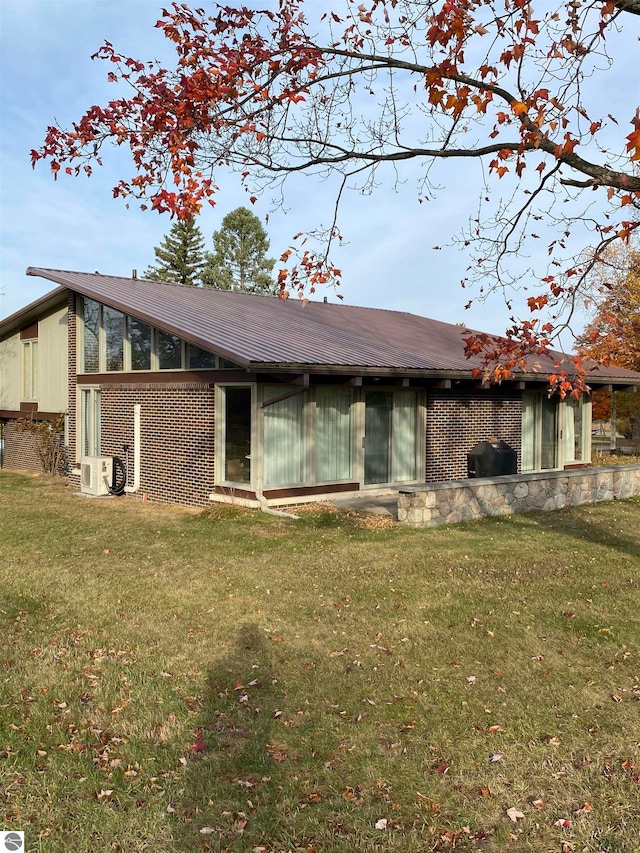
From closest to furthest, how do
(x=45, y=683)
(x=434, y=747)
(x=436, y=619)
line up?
(x=434, y=747) → (x=45, y=683) → (x=436, y=619)

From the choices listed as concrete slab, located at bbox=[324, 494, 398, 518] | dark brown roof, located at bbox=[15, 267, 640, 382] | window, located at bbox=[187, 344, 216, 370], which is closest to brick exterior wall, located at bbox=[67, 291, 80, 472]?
dark brown roof, located at bbox=[15, 267, 640, 382]

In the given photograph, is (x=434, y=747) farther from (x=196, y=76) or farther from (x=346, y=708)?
(x=196, y=76)

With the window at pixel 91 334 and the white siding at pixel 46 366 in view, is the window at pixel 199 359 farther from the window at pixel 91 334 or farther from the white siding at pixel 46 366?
the white siding at pixel 46 366

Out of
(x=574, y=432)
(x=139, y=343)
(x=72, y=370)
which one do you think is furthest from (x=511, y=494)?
(x=72, y=370)

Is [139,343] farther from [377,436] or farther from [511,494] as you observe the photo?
[511,494]

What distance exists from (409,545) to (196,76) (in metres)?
6.13

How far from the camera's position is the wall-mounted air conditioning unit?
14602 millimetres

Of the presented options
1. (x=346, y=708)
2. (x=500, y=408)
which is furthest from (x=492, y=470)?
(x=346, y=708)

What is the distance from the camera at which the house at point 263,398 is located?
12.3m

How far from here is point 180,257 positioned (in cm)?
5009

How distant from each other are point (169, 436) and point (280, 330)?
3.11m

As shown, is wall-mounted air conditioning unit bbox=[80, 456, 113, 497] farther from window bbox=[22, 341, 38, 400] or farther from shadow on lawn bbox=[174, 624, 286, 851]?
shadow on lawn bbox=[174, 624, 286, 851]

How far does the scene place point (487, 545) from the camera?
920 centimetres

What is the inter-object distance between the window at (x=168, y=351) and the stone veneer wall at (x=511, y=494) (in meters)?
5.63
